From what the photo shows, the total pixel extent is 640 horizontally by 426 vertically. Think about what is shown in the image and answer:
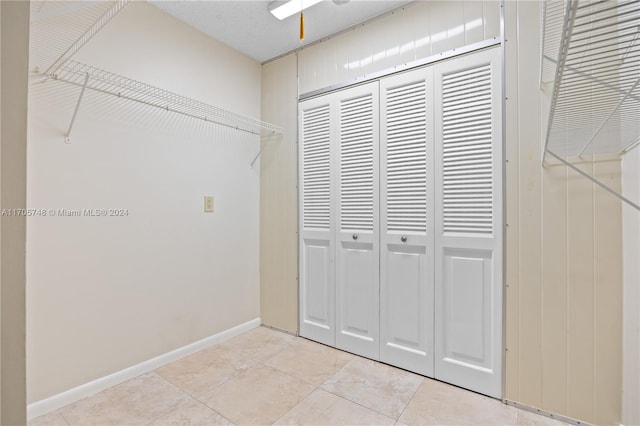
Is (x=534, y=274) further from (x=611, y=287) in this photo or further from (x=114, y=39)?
(x=114, y=39)

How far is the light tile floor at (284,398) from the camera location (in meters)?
1.56

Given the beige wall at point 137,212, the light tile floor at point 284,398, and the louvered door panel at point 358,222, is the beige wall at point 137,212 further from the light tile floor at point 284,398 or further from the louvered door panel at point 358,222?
the louvered door panel at point 358,222

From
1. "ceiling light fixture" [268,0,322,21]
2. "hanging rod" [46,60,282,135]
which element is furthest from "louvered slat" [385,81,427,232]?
"hanging rod" [46,60,282,135]

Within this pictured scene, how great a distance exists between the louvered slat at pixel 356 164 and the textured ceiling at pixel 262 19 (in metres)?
0.54

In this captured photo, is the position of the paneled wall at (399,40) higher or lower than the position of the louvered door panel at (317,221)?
higher

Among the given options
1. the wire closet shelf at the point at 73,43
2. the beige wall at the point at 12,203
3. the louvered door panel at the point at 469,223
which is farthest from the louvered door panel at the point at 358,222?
the beige wall at the point at 12,203

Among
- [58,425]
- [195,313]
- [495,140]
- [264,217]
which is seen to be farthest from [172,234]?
[495,140]

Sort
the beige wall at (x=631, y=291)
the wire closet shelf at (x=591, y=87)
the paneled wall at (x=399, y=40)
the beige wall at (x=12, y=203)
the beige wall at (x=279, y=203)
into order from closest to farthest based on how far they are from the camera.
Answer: the beige wall at (x=12, y=203) < the wire closet shelf at (x=591, y=87) < the beige wall at (x=631, y=291) < the paneled wall at (x=399, y=40) < the beige wall at (x=279, y=203)

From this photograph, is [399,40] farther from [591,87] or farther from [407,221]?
[591,87]

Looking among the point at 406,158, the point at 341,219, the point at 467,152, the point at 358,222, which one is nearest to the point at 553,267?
the point at 467,152

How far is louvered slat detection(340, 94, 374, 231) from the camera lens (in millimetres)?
2168

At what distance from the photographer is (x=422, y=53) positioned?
1951 mm

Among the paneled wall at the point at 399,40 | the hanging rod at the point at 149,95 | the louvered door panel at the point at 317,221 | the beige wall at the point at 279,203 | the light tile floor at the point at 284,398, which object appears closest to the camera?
the light tile floor at the point at 284,398

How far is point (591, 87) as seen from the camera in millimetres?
927
